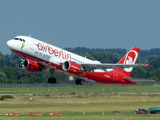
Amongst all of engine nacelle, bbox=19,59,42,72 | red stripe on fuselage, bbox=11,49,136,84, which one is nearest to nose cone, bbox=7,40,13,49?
red stripe on fuselage, bbox=11,49,136,84

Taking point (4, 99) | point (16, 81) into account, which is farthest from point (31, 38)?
point (16, 81)

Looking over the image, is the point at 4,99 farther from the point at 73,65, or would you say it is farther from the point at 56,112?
the point at 73,65

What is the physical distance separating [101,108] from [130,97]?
1884cm

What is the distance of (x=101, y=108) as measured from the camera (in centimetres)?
9512

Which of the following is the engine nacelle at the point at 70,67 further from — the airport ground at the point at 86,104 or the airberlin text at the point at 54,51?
the airport ground at the point at 86,104

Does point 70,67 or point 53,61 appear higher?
point 53,61

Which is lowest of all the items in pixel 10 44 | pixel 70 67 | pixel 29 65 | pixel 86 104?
pixel 86 104

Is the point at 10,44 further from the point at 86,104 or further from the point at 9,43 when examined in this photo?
the point at 86,104

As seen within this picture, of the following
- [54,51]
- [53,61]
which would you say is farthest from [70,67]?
[54,51]

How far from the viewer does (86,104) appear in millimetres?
101688

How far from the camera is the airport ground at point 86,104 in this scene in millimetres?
84500

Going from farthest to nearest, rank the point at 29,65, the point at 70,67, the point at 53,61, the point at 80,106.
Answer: the point at 80,106 < the point at 29,65 < the point at 70,67 < the point at 53,61

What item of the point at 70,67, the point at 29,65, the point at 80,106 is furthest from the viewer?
the point at 80,106

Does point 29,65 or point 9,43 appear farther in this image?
point 29,65
